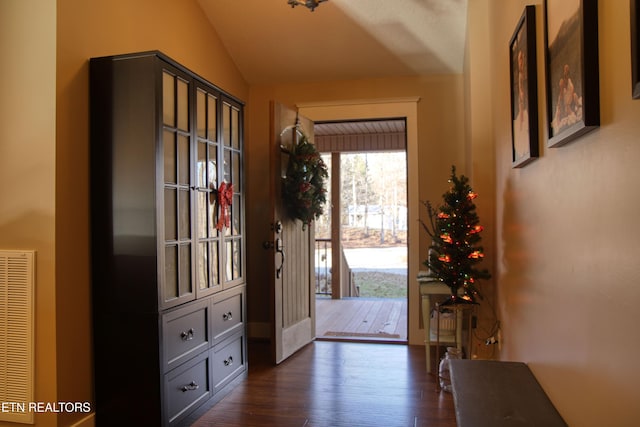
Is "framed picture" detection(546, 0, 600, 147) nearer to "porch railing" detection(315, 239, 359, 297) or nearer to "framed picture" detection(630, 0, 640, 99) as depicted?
"framed picture" detection(630, 0, 640, 99)

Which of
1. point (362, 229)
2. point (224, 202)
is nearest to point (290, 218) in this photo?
point (224, 202)

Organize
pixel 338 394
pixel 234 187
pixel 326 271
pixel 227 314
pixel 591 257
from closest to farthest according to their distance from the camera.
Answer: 1. pixel 591 257
2. pixel 338 394
3. pixel 227 314
4. pixel 234 187
5. pixel 326 271

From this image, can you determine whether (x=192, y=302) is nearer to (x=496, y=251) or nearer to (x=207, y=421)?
(x=207, y=421)

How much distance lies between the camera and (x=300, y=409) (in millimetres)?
3146

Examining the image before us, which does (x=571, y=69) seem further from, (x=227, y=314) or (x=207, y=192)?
(x=227, y=314)

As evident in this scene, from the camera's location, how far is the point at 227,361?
349 cm

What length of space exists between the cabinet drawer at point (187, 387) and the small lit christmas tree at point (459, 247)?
1710mm

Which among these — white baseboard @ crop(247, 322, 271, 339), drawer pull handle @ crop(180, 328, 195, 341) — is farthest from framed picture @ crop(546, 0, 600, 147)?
white baseboard @ crop(247, 322, 271, 339)

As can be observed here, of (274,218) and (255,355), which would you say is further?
(255,355)

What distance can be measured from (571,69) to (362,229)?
7.57 meters

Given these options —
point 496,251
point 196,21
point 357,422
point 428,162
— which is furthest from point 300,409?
point 196,21

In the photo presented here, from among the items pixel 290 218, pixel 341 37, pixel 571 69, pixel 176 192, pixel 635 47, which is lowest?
pixel 290 218

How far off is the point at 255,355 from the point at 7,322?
2.25m

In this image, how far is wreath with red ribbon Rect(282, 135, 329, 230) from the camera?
420 centimetres
